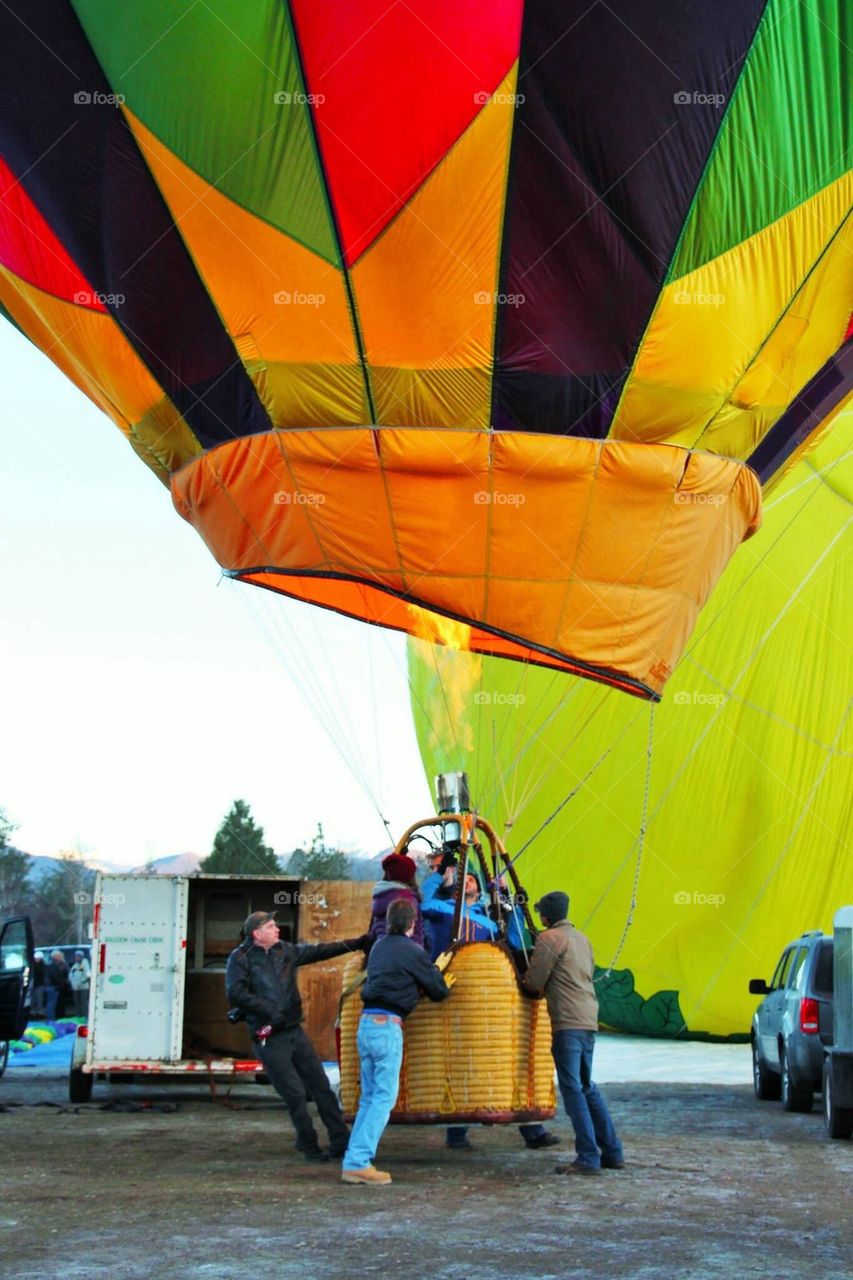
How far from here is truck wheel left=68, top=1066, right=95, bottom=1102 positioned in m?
12.6

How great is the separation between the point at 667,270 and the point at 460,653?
384cm

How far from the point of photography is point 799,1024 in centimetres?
1119

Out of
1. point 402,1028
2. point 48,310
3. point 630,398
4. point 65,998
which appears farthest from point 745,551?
point 65,998

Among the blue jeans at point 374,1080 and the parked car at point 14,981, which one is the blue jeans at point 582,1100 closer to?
the blue jeans at point 374,1080

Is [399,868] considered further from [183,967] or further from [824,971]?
[183,967]

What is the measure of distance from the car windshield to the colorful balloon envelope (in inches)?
94.6

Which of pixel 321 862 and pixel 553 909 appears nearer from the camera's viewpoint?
pixel 553 909

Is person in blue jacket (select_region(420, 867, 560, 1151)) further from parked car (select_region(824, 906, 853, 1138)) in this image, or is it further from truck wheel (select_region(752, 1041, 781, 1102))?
truck wheel (select_region(752, 1041, 781, 1102))

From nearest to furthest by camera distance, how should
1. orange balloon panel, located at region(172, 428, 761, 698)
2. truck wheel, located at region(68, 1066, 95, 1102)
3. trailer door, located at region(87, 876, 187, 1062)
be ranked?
orange balloon panel, located at region(172, 428, 761, 698), trailer door, located at region(87, 876, 187, 1062), truck wheel, located at region(68, 1066, 95, 1102)

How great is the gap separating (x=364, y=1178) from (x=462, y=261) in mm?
5690

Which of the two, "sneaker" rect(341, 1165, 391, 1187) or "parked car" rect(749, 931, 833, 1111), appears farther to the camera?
"parked car" rect(749, 931, 833, 1111)

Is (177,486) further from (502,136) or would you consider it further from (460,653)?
(502,136)

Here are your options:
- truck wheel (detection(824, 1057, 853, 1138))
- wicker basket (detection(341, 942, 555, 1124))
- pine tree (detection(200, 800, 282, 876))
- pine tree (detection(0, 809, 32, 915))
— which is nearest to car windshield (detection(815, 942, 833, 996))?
truck wheel (detection(824, 1057, 853, 1138))

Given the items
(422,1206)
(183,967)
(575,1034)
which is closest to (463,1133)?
(575,1034)
